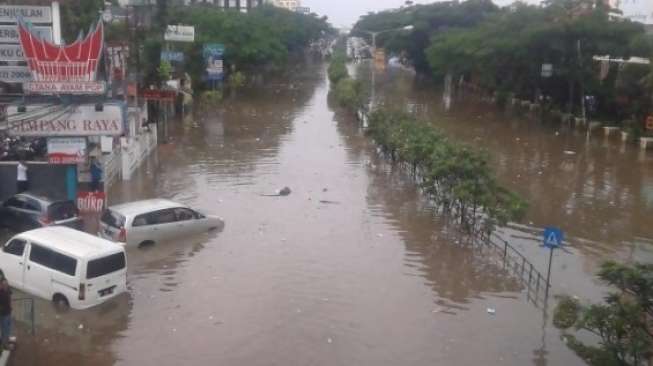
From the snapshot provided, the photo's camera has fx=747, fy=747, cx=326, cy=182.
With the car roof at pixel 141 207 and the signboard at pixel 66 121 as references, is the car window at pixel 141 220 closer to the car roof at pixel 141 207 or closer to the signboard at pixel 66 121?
the car roof at pixel 141 207

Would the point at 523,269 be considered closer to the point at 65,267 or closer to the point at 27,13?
the point at 65,267

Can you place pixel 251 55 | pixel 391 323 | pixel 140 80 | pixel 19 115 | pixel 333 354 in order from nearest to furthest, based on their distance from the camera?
pixel 333 354, pixel 391 323, pixel 19 115, pixel 140 80, pixel 251 55

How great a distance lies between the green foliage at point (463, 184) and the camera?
17.2m

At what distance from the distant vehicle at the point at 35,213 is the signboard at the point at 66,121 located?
5.76ft

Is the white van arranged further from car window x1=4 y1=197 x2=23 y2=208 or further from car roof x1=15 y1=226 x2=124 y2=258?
car window x1=4 y1=197 x2=23 y2=208

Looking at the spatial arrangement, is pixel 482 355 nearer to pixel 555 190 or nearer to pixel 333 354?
pixel 333 354

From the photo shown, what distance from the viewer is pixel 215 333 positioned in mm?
11977

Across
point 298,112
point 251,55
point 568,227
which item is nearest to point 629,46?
point 298,112

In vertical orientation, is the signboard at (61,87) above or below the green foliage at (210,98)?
above

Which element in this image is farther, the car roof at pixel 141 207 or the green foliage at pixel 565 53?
the green foliage at pixel 565 53

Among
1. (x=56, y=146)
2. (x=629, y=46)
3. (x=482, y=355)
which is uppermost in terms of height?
(x=629, y=46)

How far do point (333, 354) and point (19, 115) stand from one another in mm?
10880

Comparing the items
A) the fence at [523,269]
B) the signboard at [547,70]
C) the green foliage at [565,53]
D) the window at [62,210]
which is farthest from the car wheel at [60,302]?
the signboard at [547,70]

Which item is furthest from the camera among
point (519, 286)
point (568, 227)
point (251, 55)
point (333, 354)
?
point (251, 55)
